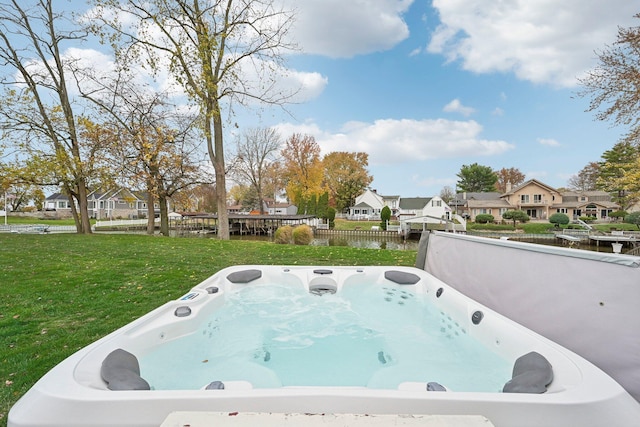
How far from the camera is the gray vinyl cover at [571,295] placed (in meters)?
1.75

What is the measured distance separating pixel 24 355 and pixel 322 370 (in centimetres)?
235

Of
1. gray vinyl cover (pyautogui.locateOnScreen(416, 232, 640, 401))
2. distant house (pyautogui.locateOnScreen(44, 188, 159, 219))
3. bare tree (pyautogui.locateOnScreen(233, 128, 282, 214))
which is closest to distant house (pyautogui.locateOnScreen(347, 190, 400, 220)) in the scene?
bare tree (pyautogui.locateOnScreen(233, 128, 282, 214))

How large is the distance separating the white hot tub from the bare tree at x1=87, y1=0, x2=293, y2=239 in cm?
721

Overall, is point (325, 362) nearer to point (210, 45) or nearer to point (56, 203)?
point (210, 45)

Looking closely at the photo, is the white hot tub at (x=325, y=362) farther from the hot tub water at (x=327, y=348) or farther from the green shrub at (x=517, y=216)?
the green shrub at (x=517, y=216)

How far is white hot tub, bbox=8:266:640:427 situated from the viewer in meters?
1.27

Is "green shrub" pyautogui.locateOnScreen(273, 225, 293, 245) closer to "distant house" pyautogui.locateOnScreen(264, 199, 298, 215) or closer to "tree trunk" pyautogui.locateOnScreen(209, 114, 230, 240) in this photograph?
"tree trunk" pyautogui.locateOnScreen(209, 114, 230, 240)

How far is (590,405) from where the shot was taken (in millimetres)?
1269

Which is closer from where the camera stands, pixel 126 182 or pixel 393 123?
pixel 126 182

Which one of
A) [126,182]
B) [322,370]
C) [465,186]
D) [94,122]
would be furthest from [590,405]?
[465,186]

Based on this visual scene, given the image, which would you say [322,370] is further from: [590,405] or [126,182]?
[126,182]

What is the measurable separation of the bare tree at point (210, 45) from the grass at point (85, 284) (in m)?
4.45

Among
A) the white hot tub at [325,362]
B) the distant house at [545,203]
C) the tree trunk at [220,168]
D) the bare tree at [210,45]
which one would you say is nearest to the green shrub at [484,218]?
the distant house at [545,203]

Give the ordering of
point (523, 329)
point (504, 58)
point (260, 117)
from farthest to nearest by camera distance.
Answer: point (260, 117) → point (504, 58) → point (523, 329)
